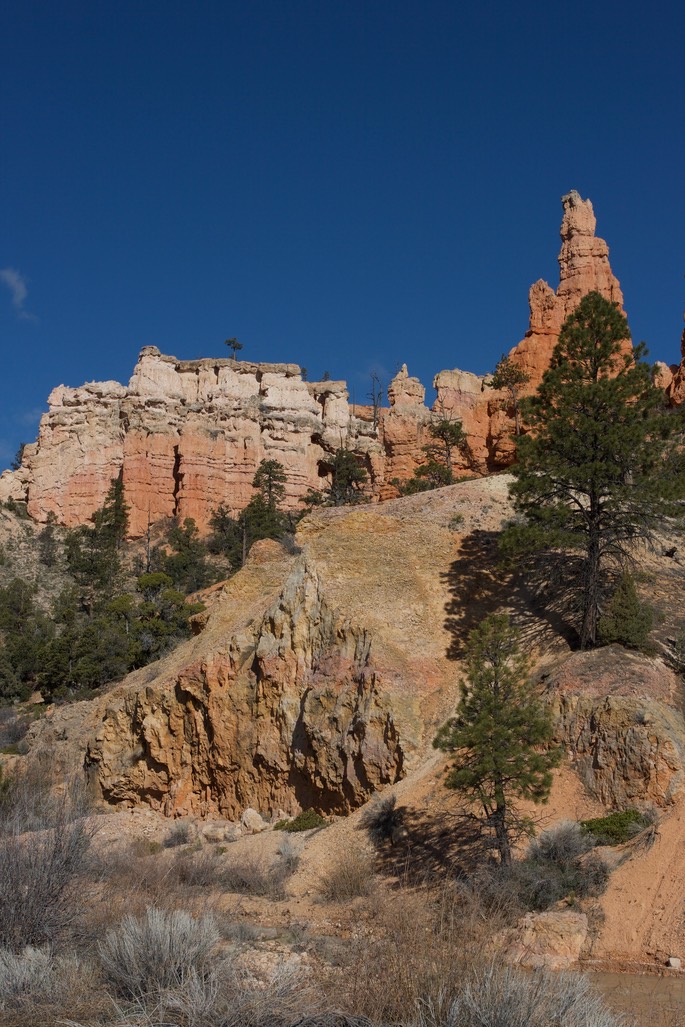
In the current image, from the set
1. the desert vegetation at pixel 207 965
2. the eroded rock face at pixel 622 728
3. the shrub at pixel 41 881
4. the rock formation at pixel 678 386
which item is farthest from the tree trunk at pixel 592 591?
the rock formation at pixel 678 386

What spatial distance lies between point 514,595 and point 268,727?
27.9ft

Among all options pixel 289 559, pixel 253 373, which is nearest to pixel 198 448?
pixel 253 373

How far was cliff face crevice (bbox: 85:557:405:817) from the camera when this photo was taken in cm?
2145

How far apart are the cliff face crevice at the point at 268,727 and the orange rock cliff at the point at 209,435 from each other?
131ft

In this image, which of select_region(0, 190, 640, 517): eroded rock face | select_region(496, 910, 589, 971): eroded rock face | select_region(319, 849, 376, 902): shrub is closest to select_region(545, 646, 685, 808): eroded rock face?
select_region(496, 910, 589, 971): eroded rock face

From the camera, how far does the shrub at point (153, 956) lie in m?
8.30

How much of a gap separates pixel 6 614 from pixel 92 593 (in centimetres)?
542

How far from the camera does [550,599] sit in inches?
938

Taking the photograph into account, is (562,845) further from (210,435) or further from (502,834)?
(210,435)

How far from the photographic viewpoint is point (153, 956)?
27.9 ft

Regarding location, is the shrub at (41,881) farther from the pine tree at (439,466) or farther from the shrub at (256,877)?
the pine tree at (439,466)

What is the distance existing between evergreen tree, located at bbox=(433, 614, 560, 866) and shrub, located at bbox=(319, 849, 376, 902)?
289 centimetres

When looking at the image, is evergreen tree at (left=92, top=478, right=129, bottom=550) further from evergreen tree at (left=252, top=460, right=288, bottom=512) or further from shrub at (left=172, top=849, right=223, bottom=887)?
shrub at (left=172, top=849, right=223, bottom=887)

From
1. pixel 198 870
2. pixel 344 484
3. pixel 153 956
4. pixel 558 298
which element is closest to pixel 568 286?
pixel 558 298
